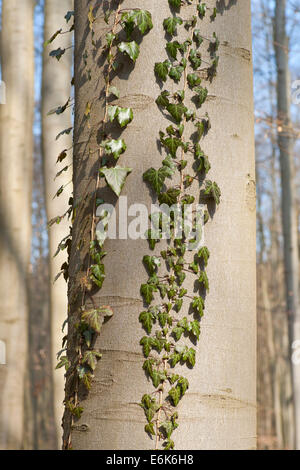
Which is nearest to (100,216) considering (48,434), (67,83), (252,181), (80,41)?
(252,181)

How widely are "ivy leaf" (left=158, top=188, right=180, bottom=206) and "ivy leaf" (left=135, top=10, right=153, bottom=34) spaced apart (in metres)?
0.42

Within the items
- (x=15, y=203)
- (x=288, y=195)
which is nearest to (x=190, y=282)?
(x=15, y=203)

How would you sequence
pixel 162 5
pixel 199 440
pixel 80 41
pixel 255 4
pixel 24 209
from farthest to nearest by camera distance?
pixel 255 4 → pixel 24 209 → pixel 80 41 → pixel 162 5 → pixel 199 440

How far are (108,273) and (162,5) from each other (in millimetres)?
719

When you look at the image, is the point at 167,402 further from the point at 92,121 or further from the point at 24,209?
the point at 24,209

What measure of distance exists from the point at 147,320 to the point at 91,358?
0.56ft

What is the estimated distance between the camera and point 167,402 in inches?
51.3

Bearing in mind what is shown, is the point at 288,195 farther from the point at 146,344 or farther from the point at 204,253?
the point at 146,344

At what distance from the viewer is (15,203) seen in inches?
190

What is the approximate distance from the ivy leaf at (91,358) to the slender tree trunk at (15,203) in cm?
341

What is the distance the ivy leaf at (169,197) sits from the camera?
53.2 inches

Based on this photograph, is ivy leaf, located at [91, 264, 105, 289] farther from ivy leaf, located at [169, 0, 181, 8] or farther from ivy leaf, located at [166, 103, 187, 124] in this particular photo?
ivy leaf, located at [169, 0, 181, 8]

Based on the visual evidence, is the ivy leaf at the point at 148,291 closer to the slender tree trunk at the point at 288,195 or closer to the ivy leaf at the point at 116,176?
the ivy leaf at the point at 116,176

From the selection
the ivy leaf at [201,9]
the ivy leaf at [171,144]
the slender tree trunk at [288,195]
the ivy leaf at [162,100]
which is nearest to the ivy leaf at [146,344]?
the ivy leaf at [171,144]
